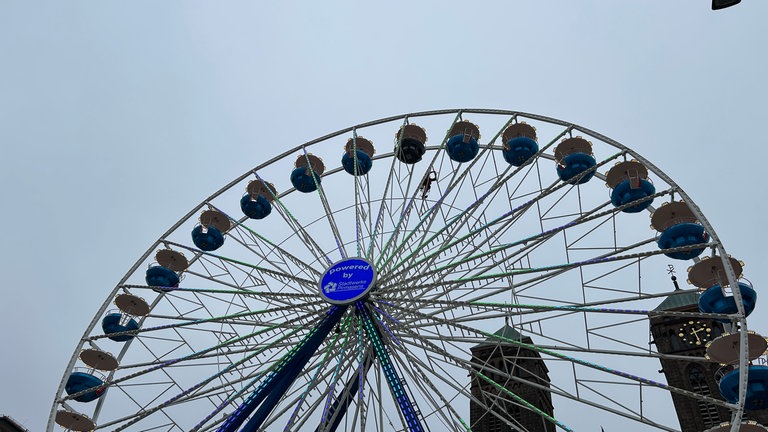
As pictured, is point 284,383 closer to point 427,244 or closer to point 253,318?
point 253,318

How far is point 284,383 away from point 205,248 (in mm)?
9223

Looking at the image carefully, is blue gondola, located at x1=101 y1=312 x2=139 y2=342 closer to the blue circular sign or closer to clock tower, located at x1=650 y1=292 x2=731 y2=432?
the blue circular sign

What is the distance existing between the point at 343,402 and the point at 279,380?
2.48m

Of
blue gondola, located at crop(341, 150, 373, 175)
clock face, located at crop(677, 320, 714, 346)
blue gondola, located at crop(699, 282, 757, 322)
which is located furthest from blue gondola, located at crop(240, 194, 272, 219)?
clock face, located at crop(677, 320, 714, 346)

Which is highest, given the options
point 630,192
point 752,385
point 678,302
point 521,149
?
point 678,302

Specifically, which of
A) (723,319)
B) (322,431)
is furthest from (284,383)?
(723,319)

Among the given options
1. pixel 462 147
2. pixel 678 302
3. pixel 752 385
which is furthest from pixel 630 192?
pixel 678 302

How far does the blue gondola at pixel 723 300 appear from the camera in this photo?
53.9 feet

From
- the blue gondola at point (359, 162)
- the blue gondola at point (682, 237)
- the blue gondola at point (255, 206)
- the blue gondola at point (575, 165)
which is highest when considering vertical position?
the blue gondola at point (359, 162)

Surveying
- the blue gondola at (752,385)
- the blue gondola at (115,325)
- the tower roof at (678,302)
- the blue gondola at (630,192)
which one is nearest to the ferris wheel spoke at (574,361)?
the blue gondola at (752,385)

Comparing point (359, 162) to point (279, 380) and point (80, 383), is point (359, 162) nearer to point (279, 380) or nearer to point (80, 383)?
point (279, 380)

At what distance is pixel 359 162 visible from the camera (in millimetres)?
25125

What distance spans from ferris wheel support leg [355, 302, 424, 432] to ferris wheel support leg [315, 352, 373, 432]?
1.39 meters

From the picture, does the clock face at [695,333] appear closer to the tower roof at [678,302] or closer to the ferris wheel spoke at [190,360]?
the tower roof at [678,302]
